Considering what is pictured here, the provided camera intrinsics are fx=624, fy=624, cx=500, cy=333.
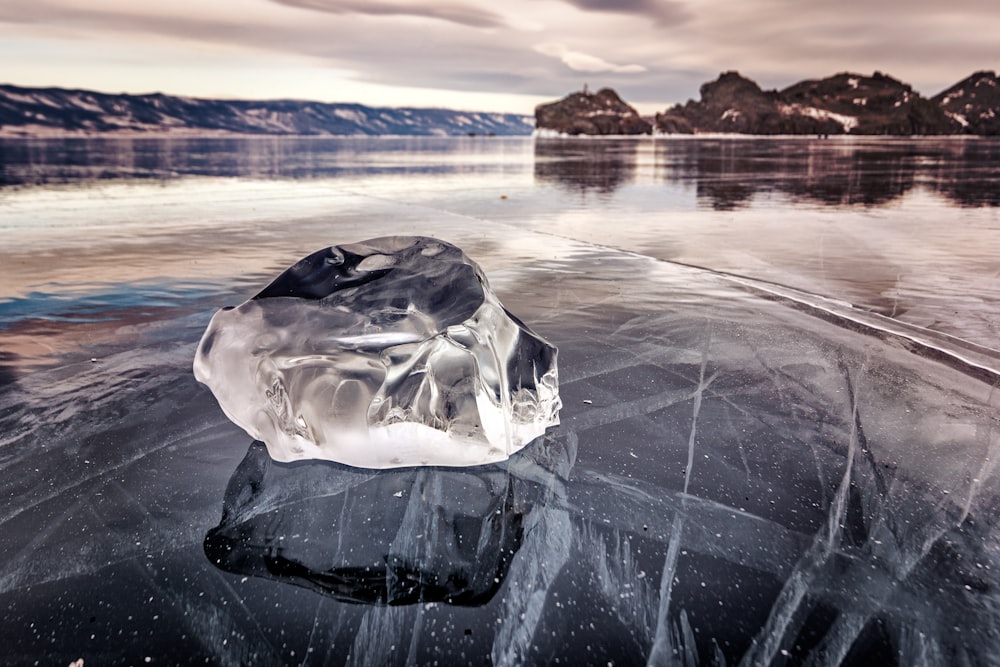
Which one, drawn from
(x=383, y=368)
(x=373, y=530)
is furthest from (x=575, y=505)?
(x=383, y=368)

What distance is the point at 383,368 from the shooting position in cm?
254

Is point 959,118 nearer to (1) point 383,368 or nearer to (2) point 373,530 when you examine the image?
(1) point 383,368

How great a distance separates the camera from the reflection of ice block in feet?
8.23

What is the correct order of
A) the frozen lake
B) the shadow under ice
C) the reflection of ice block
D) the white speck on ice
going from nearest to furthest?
the frozen lake < the shadow under ice < the reflection of ice block < the white speck on ice

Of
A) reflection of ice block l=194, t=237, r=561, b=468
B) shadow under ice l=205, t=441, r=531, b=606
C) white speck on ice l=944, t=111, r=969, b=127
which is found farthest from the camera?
white speck on ice l=944, t=111, r=969, b=127

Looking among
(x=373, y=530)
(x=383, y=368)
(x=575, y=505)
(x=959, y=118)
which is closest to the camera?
(x=373, y=530)

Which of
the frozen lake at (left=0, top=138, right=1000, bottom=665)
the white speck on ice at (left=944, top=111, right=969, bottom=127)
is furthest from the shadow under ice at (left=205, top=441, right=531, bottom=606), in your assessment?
the white speck on ice at (left=944, top=111, right=969, bottom=127)

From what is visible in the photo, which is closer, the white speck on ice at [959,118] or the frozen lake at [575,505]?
the frozen lake at [575,505]

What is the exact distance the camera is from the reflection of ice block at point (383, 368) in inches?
98.7

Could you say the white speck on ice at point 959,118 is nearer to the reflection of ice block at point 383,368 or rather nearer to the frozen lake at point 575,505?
the frozen lake at point 575,505

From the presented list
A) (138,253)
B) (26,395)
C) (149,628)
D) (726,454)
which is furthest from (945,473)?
(138,253)

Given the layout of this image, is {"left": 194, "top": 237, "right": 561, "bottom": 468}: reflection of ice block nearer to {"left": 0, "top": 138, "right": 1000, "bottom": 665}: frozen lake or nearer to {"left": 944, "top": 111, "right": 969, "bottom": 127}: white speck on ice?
{"left": 0, "top": 138, "right": 1000, "bottom": 665}: frozen lake

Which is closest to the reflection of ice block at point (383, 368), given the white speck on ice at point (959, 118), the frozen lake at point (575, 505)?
the frozen lake at point (575, 505)

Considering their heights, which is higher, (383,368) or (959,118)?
(959,118)
